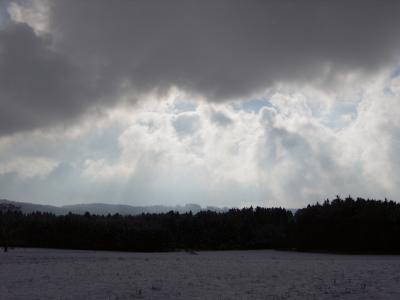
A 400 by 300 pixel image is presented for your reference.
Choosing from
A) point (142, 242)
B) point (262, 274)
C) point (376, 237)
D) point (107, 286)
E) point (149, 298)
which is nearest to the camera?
point (149, 298)

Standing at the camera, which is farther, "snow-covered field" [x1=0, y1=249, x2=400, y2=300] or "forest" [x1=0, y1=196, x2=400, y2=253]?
"forest" [x1=0, y1=196, x2=400, y2=253]

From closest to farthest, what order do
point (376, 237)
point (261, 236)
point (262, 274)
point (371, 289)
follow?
point (371, 289) → point (262, 274) → point (376, 237) → point (261, 236)

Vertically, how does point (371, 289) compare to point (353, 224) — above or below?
below

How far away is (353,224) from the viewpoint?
47000 mm

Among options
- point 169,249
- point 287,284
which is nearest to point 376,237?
point 169,249

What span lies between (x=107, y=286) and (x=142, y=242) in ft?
124

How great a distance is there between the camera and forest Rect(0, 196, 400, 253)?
4606 cm

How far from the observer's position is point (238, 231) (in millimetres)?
61969

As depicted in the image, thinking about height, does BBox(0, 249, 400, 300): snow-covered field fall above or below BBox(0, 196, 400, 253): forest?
below

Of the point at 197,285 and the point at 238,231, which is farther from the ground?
the point at 238,231

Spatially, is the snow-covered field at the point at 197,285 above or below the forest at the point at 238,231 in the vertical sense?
below

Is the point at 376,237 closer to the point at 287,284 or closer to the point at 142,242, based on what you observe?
the point at 142,242

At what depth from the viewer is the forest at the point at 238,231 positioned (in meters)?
46.1

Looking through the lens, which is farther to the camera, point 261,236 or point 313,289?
point 261,236
